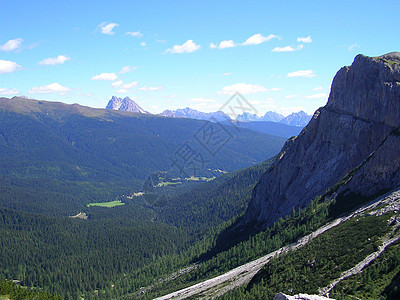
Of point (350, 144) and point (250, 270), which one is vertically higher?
point (350, 144)

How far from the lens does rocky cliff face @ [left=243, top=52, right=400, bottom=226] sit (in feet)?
230

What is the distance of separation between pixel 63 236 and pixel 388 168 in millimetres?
165651

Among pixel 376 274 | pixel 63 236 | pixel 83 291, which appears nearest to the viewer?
pixel 376 274

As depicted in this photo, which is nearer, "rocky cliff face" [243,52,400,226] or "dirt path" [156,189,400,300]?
"dirt path" [156,189,400,300]

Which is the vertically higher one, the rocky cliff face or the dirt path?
the rocky cliff face

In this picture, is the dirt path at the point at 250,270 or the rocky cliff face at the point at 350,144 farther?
the rocky cliff face at the point at 350,144

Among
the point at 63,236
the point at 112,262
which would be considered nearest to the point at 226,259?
the point at 112,262

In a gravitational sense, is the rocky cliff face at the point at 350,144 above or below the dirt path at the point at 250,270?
above

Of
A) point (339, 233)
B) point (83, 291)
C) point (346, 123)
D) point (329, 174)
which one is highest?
point (346, 123)

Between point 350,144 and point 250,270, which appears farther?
point 350,144

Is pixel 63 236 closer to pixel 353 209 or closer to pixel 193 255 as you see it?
pixel 193 255

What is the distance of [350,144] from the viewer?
8656cm

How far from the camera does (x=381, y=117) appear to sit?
79.9 metres

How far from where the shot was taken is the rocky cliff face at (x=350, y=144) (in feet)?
230
